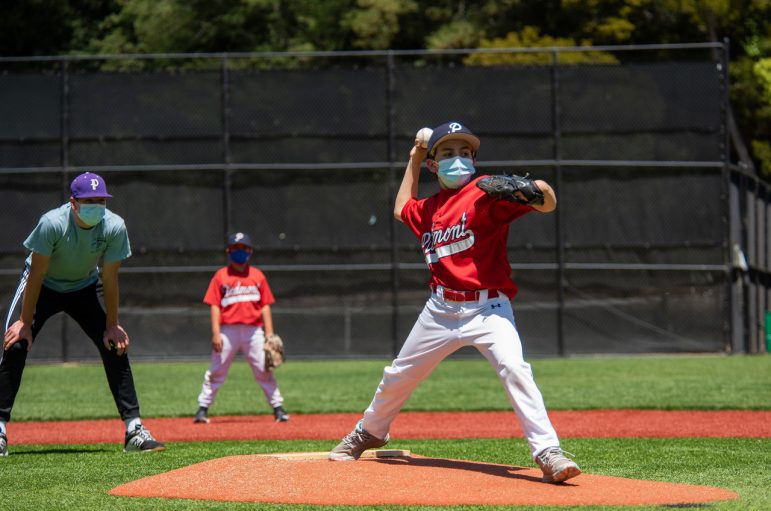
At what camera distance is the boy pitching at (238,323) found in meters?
10.2

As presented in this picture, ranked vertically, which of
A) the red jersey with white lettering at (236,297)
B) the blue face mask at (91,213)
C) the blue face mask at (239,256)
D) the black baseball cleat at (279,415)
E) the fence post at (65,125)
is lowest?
the black baseball cleat at (279,415)

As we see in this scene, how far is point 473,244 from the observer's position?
18.4 ft

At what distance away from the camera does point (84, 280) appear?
7395 millimetres

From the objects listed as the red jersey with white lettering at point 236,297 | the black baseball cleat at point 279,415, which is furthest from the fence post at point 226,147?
the black baseball cleat at point 279,415

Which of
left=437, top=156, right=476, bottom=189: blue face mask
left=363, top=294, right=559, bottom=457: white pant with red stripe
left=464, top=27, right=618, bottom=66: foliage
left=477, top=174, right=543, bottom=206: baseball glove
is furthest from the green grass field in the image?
left=464, top=27, right=618, bottom=66: foliage

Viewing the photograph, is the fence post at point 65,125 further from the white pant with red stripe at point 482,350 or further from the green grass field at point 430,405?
the white pant with red stripe at point 482,350

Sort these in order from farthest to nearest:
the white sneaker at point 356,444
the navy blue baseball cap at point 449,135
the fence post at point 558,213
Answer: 1. the fence post at point 558,213
2. the white sneaker at point 356,444
3. the navy blue baseball cap at point 449,135

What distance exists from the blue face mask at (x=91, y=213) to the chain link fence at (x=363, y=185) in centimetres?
Result: 1226

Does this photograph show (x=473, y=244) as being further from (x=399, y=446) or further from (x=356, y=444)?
(x=399, y=446)

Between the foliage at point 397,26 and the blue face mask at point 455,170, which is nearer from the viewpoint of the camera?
the blue face mask at point 455,170

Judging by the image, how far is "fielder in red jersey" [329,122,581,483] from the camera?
5.41 m

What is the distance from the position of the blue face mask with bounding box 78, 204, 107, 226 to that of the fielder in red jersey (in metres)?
2.12

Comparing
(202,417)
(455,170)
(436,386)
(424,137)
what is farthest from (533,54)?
(455,170)

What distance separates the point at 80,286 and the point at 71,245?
46 cm
